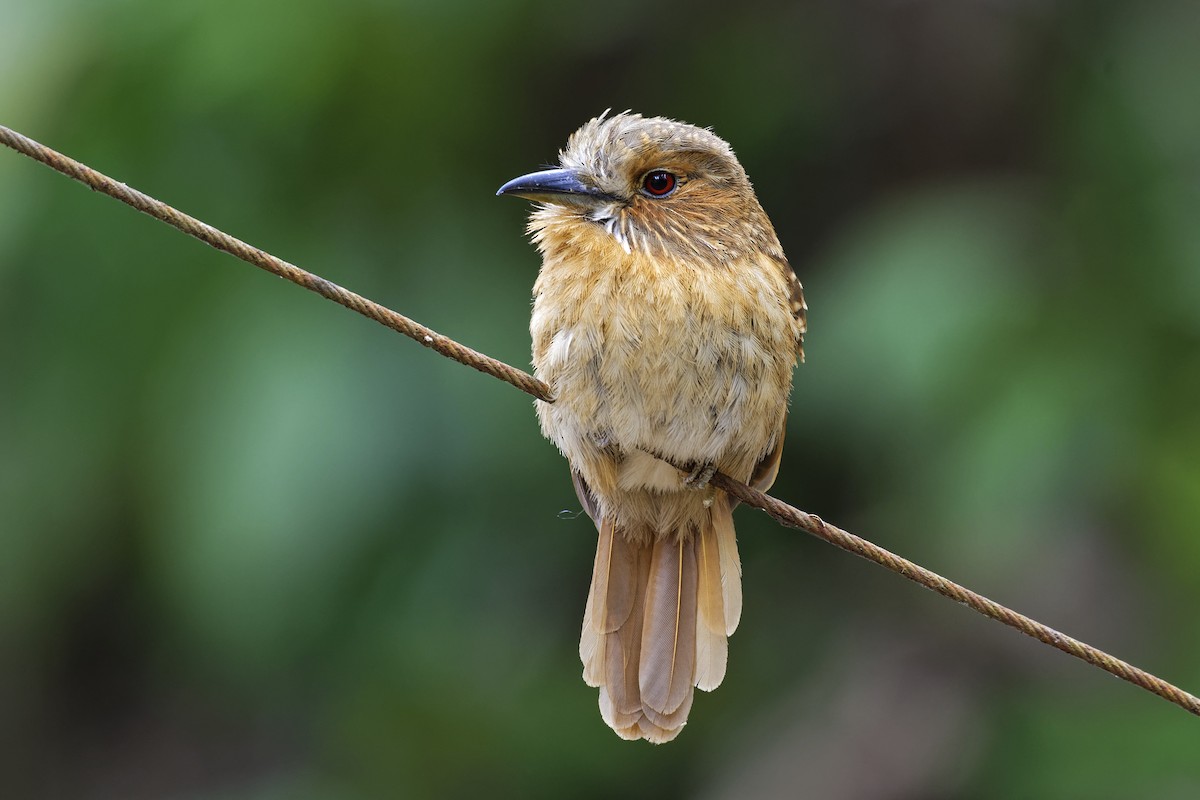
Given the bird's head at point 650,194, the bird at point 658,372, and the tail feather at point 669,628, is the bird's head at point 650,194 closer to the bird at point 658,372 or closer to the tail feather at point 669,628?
the bird at point 658,372

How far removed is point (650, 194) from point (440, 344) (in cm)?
115

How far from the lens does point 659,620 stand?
3.09m

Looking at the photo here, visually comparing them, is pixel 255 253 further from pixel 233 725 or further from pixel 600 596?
pixel 233 725

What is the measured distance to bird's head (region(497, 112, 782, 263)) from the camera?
2787 millimetres

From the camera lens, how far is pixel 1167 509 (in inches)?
148

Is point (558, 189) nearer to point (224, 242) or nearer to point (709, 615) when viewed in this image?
point (709, 615)

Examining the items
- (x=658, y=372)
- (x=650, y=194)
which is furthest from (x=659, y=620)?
(x=650, y=194)

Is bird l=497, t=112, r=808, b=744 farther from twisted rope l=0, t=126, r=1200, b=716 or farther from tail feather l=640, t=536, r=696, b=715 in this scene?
twisted rope l=0, t=126, r=1200, b=716

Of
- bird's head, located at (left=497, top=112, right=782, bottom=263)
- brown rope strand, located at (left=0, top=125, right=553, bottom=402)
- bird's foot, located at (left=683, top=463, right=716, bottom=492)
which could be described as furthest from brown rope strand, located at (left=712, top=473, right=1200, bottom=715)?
bird's head, located at (left=497, top=112, right=782, bottom=263)

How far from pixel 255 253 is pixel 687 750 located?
293 cm

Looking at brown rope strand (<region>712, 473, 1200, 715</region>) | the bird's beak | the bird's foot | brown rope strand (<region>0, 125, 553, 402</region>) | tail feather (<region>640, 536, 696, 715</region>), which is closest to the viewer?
brown rope strand (<region>0, 125, 553, 402</region>)

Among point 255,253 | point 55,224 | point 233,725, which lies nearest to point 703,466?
point 255,253

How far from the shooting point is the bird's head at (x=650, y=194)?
2787 mm

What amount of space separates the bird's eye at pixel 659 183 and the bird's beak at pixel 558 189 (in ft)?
0.33
